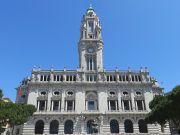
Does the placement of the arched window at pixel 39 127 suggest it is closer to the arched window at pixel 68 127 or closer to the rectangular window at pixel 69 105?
the arched window at pixel 68 127

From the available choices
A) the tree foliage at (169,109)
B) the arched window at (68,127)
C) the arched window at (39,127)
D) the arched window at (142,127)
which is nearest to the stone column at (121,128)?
the arched window at (142,127)

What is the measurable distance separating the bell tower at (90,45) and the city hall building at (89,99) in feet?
1.04

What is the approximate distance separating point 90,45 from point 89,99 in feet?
63.3

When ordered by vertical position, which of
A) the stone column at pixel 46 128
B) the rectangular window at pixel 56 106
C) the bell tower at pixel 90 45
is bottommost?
the stone column at pixel 46 128

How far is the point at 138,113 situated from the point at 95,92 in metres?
13.8

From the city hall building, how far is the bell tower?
32cm

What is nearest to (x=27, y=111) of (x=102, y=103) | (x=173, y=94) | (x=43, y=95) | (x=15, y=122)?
(x=15, y=122)

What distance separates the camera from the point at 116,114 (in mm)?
75312

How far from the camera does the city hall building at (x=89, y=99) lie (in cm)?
7412

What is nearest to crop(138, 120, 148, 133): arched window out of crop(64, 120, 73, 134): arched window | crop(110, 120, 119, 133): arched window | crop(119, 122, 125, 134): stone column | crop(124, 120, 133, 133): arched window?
crop(124, 120, 133, 133): arched window

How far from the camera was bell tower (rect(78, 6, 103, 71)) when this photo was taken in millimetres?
84688

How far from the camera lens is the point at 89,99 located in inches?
3095

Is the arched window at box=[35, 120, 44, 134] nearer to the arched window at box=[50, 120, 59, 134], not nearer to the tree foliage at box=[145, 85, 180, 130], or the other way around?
the arched window at box=[50, 120, 59, 134]

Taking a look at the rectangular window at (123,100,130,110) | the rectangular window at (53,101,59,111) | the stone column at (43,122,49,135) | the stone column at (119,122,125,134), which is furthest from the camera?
the rectangular window at (123,100,130,110)
